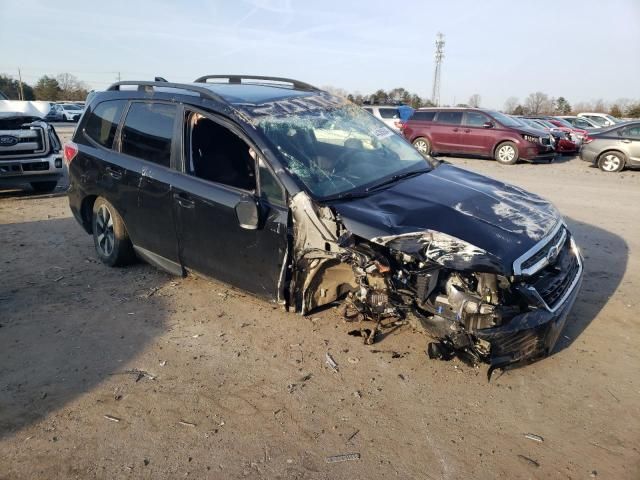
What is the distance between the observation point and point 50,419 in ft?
9.37

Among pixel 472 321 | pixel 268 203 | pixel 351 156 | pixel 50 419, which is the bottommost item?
pixel 50 419

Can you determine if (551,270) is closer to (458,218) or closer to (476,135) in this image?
(458,218)

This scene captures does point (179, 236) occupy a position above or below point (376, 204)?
below

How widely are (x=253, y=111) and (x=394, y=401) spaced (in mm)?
2444

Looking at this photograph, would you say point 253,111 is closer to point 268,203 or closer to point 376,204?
point 268,203

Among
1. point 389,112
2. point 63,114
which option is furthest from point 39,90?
point 389,112

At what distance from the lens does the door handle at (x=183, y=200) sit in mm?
4043

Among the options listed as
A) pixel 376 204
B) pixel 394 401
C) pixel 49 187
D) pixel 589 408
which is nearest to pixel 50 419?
pixel 394 401

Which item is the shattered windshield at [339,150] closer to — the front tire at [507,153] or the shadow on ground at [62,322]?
the shadow on ground at [62,322]

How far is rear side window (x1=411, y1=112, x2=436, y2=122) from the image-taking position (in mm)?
16531

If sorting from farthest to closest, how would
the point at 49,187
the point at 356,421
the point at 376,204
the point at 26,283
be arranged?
the point at 49,187 < the point at 26,283 < the point at 376,204 < the point at 356,421

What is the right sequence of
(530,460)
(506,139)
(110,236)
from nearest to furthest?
1. (530,460)
2. (110,236)
3. (506,139)

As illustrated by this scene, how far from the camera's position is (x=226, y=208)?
3791 mm

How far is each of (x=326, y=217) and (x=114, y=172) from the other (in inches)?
100
